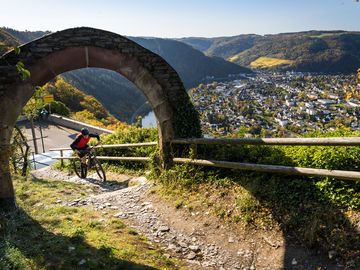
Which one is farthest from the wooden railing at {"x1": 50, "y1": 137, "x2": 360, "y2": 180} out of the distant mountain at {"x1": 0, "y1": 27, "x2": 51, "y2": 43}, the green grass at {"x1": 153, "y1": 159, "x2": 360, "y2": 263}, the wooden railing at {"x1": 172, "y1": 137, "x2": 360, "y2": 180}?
the distant mountain at {"x1": 0, "y1": 27, "x2": 51, "y2": 43}

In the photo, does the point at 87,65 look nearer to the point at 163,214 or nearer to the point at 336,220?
the point at 163,214

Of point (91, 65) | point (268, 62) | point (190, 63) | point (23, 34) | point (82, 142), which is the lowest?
point (82, 142)

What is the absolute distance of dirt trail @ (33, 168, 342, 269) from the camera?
4.45 meters

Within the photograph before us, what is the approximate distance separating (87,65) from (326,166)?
502 centimetres

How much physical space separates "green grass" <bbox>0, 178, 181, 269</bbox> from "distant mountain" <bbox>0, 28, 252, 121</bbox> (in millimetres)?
56701

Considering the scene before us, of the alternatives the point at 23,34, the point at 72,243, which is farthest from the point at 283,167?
the point at 23,34

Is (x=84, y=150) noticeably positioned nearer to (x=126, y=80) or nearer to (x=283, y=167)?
(x=283, y=167)

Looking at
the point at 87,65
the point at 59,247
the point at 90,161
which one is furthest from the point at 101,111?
the point at 59,247

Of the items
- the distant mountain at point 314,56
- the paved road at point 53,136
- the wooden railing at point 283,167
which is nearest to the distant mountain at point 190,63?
the distant mountain at point 314,56

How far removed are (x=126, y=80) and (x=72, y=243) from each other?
112m

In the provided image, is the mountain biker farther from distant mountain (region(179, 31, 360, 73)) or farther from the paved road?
distant mountain (region(179, 31, 360, 73))

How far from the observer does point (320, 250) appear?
14.2ft

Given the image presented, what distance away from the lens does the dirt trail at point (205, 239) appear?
175 inches

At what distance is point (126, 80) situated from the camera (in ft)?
371
